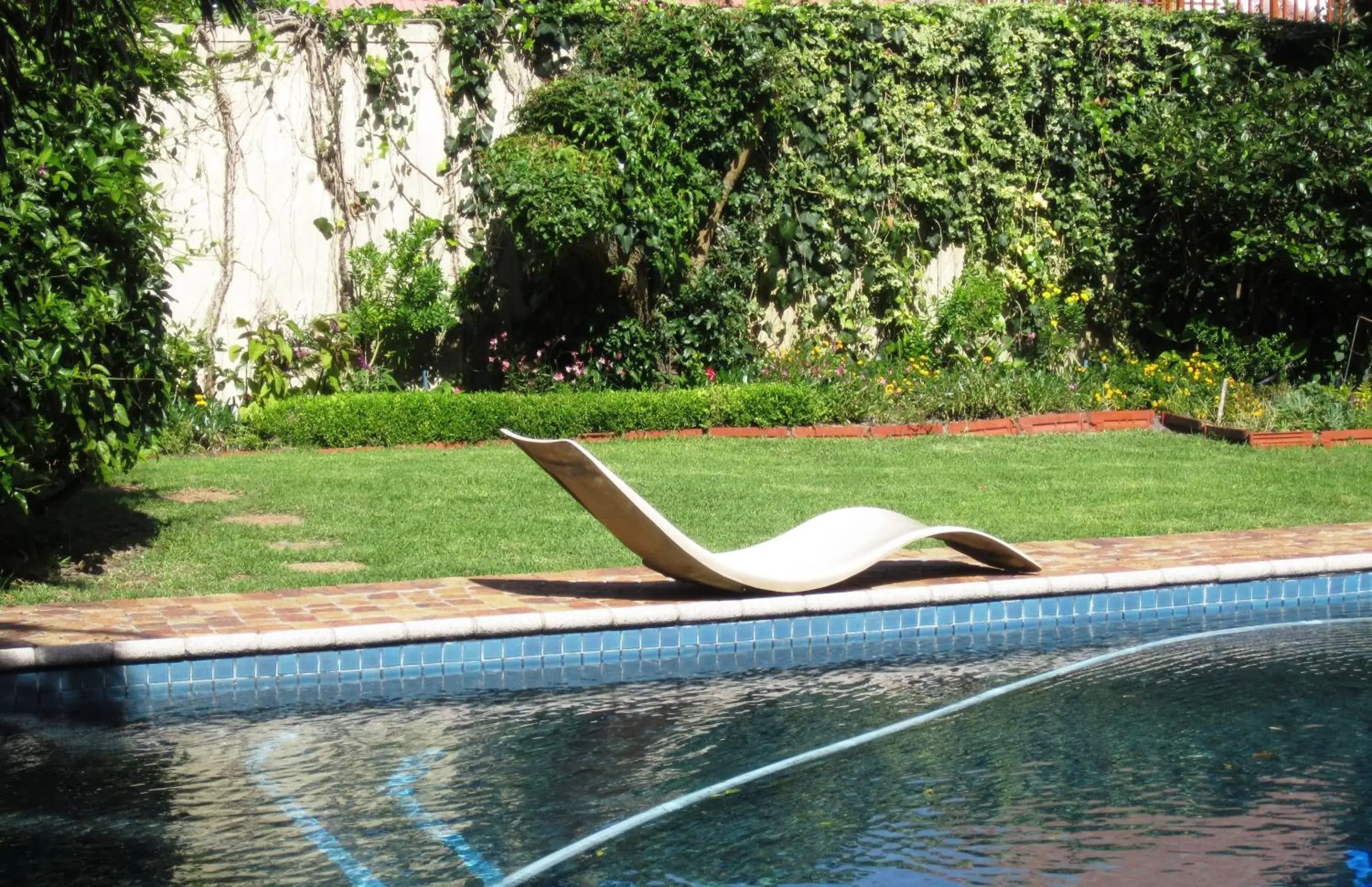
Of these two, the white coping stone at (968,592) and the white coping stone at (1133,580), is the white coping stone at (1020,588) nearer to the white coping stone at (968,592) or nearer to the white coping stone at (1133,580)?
the white coping stone at (968,592)

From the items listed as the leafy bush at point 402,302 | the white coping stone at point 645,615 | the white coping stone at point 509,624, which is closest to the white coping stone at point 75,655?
the white coping stone at point 509,624

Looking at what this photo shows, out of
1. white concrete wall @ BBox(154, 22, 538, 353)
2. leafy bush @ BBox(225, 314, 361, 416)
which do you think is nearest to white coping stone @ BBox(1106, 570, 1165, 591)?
leafy bush @ BBox(225, 314, 361, 416)

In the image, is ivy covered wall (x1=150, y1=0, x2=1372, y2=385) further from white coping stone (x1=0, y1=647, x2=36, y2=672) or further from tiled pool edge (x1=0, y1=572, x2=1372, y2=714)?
white coping stone (x1=0, y1=647, x2=36, y2=672)

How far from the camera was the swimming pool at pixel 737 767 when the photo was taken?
424 centimetres

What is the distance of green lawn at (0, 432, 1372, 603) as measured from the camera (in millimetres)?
7508

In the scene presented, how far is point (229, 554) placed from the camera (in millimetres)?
7656

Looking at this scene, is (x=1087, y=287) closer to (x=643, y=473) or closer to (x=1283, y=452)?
(x=1283, y=452)

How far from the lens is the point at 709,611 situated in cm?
652

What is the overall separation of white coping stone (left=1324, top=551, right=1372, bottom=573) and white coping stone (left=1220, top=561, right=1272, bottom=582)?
1.07 ft

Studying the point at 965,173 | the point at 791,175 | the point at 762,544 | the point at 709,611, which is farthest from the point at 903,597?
the point at 965,173

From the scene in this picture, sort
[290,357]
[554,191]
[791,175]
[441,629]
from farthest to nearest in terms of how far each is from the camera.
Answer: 1. [791,175]
2. [290,357]
3. [554,191]
4. [441,629]

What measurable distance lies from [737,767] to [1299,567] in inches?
145

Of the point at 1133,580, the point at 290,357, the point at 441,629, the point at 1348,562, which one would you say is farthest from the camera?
the point at 290,357

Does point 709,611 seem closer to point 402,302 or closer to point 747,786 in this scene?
point 747,786
